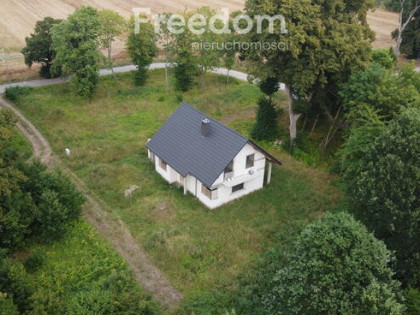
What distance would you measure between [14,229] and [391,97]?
26.1 metres

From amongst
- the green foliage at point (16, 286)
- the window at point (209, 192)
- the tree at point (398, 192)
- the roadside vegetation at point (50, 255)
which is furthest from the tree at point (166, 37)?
the green foliage at point (16, 286)

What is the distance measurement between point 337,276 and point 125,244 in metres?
13.9

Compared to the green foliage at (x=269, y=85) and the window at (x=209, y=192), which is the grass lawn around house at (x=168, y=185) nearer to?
the window at (x=209, y=192)

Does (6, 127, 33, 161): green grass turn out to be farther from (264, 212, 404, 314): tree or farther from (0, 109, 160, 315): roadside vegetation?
(264, 212, 404, 314): tree

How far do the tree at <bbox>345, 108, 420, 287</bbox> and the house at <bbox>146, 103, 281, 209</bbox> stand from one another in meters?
8.92

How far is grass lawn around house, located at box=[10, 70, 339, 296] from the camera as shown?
26.0 metres

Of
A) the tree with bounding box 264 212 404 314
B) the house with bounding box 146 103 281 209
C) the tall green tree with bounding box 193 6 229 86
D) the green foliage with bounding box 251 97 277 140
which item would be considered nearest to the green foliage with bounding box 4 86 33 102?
the tall green tree with bounding box 193 6 229 86

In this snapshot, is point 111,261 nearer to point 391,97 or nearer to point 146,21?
point 391,97

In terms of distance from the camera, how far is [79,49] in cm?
4506

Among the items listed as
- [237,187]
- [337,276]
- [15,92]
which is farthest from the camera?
[15,92]

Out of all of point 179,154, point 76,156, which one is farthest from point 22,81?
point 179,154

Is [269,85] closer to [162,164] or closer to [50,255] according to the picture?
[162,164]

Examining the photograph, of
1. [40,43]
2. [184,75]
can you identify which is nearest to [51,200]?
[184,75]

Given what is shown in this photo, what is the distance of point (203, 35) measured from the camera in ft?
160
